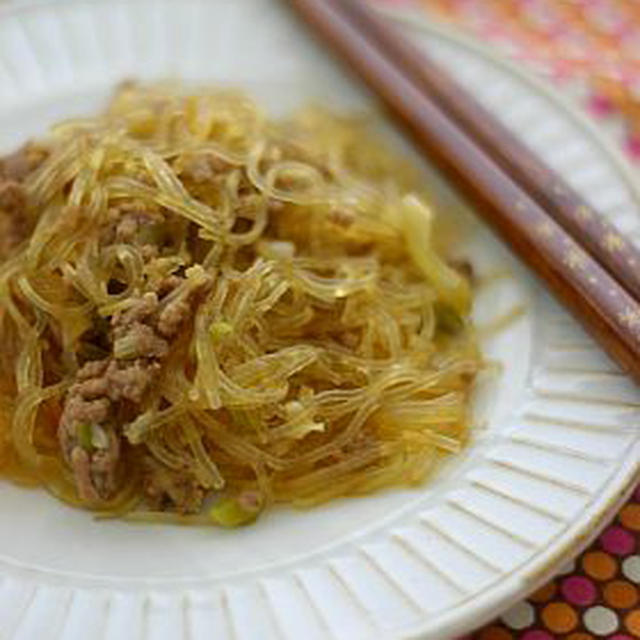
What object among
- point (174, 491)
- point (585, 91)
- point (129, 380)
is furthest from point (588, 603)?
point (585, 91)

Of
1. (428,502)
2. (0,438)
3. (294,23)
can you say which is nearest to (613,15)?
(294,23)

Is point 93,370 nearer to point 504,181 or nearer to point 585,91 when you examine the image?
point 504,181

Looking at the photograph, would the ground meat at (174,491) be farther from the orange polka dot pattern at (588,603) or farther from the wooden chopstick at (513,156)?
the wooden chopstick at (513,156)

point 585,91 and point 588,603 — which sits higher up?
point 585,91

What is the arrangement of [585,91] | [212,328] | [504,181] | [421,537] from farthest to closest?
1. [585,91]
2. [504,181]
3. [212,328]
4. [421,537]

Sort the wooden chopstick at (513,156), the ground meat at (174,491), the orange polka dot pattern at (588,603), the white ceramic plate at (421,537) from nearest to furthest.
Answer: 1. the white ceramic plate at (421,537)
2. the orange polka dot pattern at (588,603)
3. the ground meat at (174,491)
4. the wooden chopstick at (513,156)

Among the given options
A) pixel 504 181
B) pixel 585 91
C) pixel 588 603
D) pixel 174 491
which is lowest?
pixel 588 603

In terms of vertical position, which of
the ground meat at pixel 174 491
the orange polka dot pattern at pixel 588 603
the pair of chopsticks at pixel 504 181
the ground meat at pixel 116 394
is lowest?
the orange polka dot pattern at pixel 588 603

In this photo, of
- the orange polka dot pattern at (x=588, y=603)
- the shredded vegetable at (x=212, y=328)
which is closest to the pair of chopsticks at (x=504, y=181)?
the shredded vegetable at (x=212, y=328)

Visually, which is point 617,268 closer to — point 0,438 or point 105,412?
point 105,412
